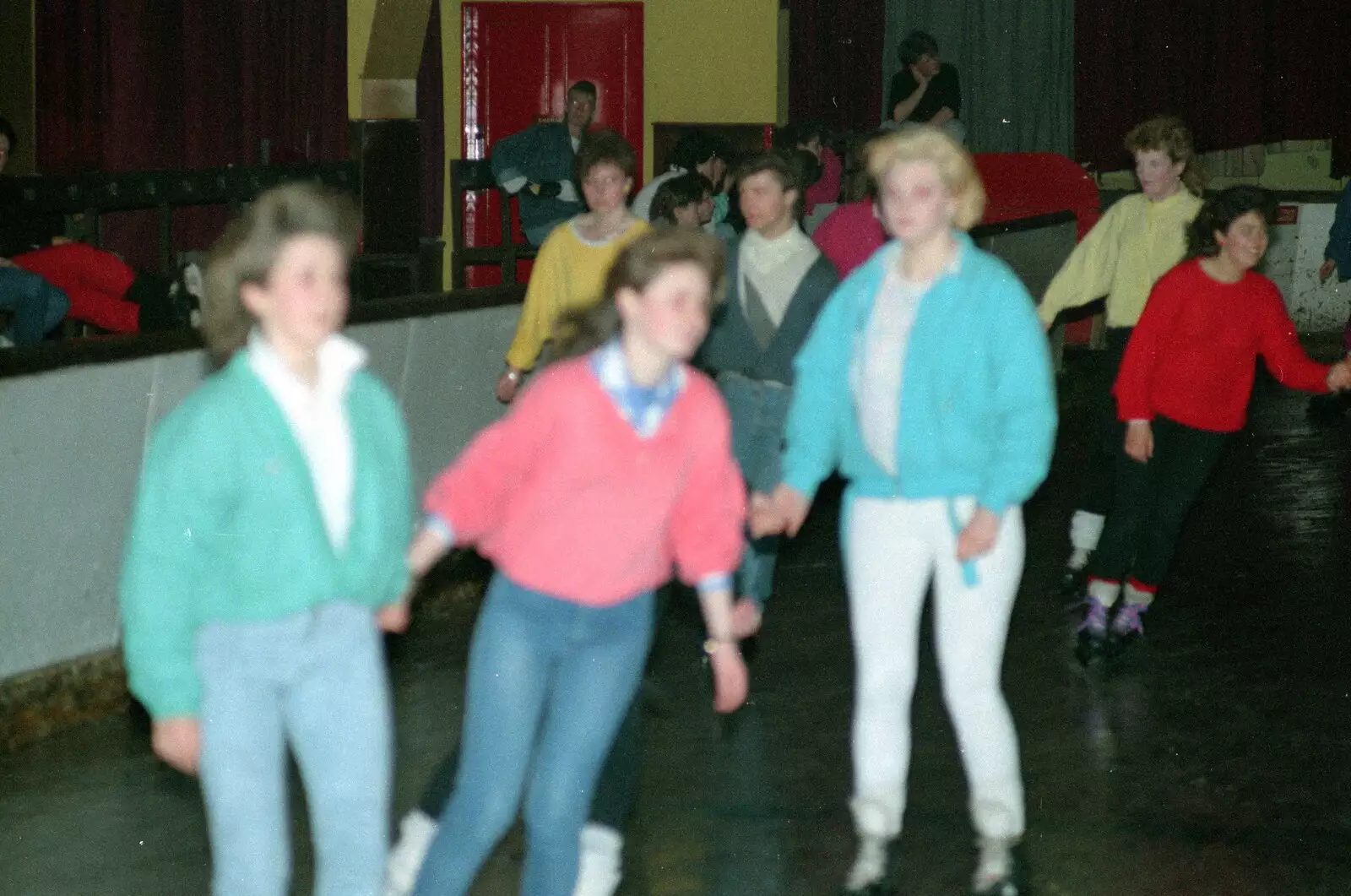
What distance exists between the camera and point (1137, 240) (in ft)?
25.5

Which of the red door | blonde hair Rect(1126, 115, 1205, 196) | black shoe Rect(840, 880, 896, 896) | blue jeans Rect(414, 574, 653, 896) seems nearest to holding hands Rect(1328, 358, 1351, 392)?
blonde hair Rect(1126, 115, 1205, 196)

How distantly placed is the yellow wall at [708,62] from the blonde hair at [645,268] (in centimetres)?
1331

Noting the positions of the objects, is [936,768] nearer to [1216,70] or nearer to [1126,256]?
[1126,256]

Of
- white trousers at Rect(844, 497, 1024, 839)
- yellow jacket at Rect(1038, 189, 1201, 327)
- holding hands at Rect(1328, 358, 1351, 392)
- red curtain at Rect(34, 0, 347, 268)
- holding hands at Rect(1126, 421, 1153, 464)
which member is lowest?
white trousers at Rect(844, 497, 1024, 839)

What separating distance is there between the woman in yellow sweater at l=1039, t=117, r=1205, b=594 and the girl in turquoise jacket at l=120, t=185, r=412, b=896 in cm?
431

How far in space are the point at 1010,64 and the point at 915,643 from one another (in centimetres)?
1584

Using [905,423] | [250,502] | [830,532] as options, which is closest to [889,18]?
[830,532]

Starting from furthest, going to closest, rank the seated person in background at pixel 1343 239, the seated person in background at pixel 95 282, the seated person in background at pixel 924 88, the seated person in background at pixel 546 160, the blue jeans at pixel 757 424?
the seated person in background at pixel 924 88 < the seated person in background at pixel 1343 239 < the seated person in background at pixel 546 160 < the seated person in background at pixel 95 282 < the blue jeans at pixel 757 424

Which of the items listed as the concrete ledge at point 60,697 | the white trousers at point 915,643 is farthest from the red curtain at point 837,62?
the white trousers at point 915,643

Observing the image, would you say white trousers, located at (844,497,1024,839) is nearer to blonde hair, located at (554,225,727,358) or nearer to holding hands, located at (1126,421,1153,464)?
blonde hair, located at (554,225,727,358)

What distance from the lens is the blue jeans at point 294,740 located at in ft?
12.0

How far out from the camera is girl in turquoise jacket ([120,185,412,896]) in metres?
3.60

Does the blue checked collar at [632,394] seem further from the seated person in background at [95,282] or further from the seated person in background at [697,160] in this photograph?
the seated person in background at [697,160]

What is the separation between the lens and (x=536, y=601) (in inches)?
161
